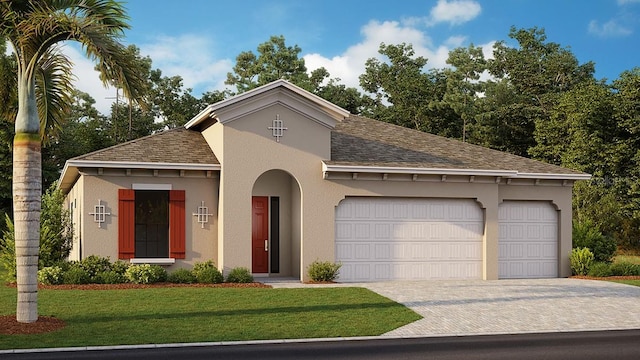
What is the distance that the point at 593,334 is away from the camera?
48.3 feet

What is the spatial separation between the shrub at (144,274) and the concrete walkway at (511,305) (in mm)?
3382

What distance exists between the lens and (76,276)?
1973 centimetres

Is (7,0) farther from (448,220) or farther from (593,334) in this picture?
(448,220)

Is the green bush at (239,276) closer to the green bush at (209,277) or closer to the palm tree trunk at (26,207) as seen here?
the green bush at (209,277)

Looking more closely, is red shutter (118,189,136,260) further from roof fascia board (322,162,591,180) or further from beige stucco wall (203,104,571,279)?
roof fascia board (322,162,591,180)

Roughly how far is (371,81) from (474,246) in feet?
105

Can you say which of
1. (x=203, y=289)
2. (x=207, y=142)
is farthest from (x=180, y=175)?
(x=203, y=289)

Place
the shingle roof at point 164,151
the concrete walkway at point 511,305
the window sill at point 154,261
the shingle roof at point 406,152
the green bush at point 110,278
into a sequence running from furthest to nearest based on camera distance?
the shingle roof at point 406,152, the shingle roof at point 164,151, the window sill at point 154,261, the green bush at point 110,278, the concrete walkway at point 511,305

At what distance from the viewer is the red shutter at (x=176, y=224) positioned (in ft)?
70.9

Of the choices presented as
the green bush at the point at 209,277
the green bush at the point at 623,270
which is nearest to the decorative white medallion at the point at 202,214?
the green bush at the point at 209,277

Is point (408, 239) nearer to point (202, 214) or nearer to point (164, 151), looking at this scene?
point (202, 214)

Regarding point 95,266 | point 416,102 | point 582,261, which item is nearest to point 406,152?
point 582,261

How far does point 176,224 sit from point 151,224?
4.79m

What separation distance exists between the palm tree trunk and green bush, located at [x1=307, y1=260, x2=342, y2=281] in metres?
9.30
